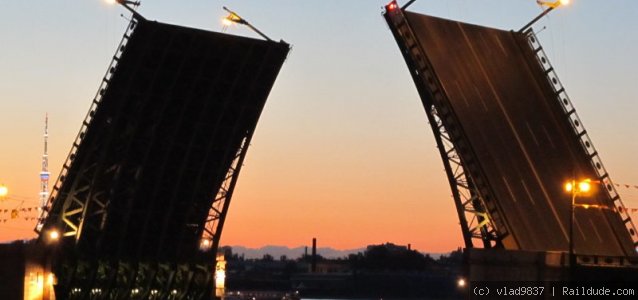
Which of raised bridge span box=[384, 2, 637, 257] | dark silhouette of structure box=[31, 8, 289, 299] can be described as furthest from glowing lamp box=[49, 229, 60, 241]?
raised bridge span box=[384, 2, 637, 257]

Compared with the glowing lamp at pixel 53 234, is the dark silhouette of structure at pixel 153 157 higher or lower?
higher

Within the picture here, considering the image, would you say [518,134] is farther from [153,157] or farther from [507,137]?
[153,157]

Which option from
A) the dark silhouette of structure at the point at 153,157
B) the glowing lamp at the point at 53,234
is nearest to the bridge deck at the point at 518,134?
the dark silhouette of structure at the point at 153,157

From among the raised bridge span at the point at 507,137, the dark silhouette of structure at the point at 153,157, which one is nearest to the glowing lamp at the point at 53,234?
the dark silhouette of structure at the point at 153,157

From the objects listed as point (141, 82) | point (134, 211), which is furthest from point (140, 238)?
point (141, 82)

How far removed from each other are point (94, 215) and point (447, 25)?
42.9 feet

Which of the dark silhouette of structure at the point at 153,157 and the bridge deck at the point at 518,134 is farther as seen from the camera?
the dark silhouette of structure at the point at 153,157

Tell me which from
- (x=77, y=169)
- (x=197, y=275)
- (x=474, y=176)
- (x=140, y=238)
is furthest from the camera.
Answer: (x=197, y=275)

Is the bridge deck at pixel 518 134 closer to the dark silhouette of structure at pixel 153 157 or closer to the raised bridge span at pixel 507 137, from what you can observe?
the raised bridge span at pixel 507 137

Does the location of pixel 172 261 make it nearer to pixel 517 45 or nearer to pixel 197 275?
pixel 197 275

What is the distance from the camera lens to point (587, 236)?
155 feet

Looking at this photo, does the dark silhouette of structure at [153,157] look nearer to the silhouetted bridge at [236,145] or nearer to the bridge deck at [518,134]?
the silhouetted bridge at [236,145]

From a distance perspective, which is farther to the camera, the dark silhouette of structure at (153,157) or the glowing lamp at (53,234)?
the glowing lamp at (53,234)

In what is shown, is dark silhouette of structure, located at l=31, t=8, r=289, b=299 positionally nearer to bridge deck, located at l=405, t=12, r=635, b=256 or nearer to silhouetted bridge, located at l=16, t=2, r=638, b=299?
silhouetted bridge, located at l=16, t=2, r=638, b=299
